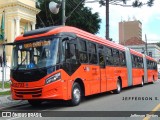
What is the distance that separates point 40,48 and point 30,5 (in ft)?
104

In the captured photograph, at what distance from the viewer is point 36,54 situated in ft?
42.2

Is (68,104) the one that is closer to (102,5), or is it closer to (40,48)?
(40,48)

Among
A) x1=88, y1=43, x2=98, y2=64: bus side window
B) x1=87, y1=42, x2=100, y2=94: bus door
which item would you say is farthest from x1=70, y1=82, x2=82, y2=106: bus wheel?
x1=88, y1=43, x2=98, y2=64: bus side window

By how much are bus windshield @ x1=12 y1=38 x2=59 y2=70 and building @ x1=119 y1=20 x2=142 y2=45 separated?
321ft

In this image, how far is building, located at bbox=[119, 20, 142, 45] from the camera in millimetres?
110312

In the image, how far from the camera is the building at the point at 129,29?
4343 inches

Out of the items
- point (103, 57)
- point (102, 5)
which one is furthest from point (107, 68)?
point (102, 5)

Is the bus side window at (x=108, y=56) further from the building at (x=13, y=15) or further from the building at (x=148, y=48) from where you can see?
the building at (x=148, y=48)

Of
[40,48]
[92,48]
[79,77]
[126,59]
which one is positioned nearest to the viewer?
[40,48]

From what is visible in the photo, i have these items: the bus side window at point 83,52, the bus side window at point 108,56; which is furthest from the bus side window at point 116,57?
the bus side window at point 83,52

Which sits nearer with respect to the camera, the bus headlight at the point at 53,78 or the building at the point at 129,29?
the bus headlight at the point at 53,78

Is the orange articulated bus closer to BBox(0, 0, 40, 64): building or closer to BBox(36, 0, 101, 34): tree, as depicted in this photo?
BBox(0, 0, 40, 64): building

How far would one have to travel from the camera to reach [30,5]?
1710 inches

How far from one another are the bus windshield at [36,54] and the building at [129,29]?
97.7 metres
